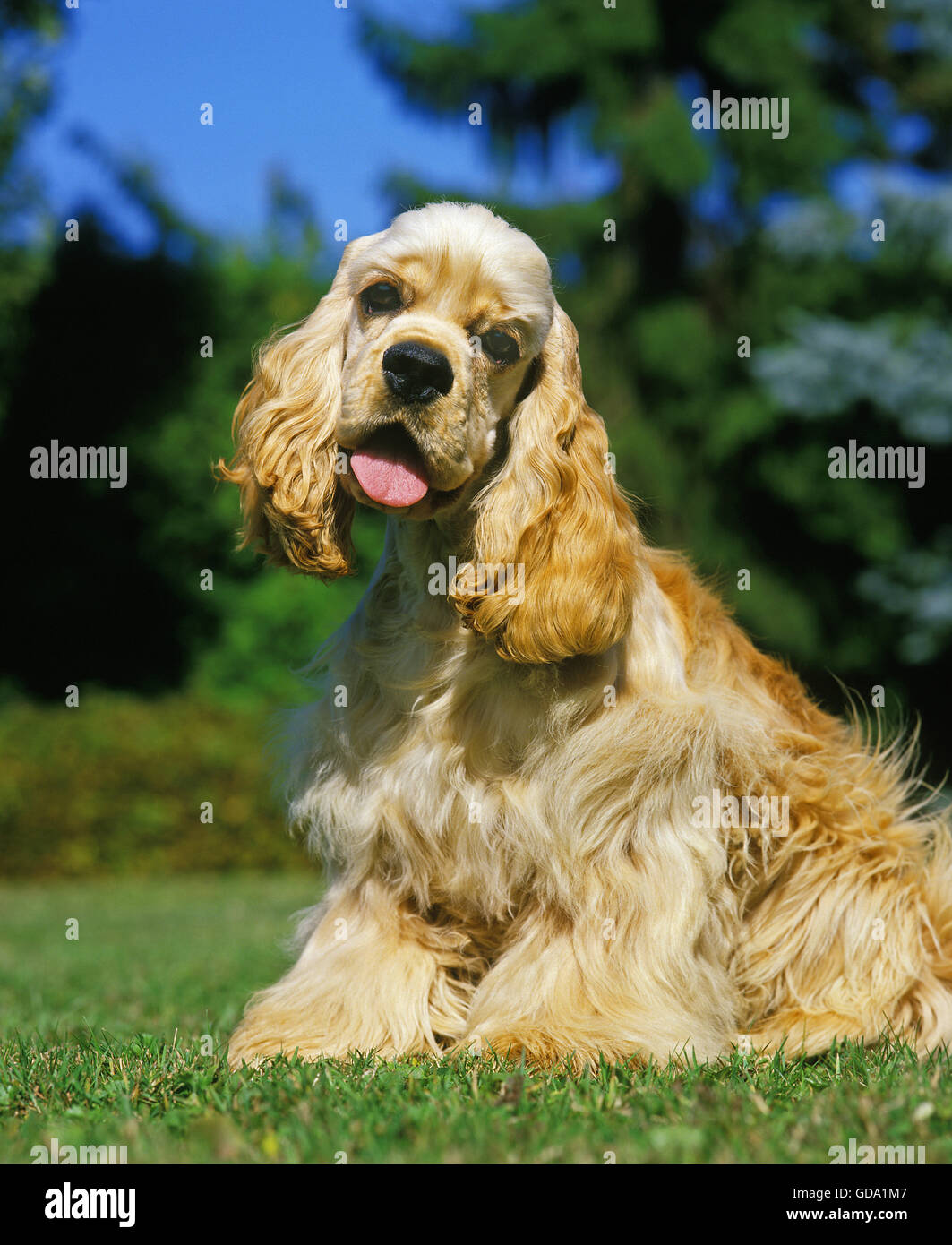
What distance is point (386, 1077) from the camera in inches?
110

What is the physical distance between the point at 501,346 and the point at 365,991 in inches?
71.7

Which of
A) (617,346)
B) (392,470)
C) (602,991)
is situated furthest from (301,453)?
(617,346)

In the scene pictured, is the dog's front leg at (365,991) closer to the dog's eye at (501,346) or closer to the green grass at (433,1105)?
the green grass at (433,1105)

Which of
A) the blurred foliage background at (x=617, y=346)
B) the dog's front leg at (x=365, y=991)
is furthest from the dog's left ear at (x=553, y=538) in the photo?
the blurred foliage background at (x=617, y=346)

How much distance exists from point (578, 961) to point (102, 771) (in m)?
8.60

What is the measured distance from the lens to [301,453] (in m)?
3.46

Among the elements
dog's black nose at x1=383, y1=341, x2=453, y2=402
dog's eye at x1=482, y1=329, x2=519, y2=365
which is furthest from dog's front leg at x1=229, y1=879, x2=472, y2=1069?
dog's eye at x1=482, y1=329, x2=519, y2=365

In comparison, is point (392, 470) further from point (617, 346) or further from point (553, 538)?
point (617, 346)

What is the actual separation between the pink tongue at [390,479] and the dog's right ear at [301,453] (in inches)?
9.6

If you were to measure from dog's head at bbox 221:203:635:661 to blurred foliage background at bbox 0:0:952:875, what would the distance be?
10092mm

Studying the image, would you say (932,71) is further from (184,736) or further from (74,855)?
(74,855)

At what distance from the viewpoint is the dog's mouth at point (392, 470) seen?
3.20m

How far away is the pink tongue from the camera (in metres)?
3.20
